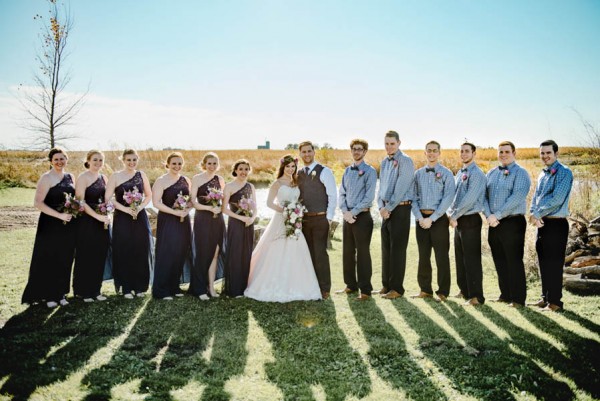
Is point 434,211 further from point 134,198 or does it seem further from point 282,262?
point 134,198

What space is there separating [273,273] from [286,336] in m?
1.71

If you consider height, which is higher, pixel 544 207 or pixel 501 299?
pixel 544 207

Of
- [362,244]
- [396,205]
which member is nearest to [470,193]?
[396,205]

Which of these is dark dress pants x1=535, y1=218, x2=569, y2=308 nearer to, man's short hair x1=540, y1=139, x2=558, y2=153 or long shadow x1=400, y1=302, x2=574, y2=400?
man's short hair x1=540, y1=139, x2=558, y2=153

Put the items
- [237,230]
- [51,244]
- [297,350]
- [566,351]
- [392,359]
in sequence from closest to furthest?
[392,359], [566,351], [297,350], [51,244], [237,230]

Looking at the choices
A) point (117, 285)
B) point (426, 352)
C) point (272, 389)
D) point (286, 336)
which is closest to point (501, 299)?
point (426, 352)

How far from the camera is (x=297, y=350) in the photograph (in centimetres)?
480

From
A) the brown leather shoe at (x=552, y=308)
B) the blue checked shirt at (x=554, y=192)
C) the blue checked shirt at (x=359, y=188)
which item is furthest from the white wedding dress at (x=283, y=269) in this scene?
the blue checked shirt at (x=554, y=192)

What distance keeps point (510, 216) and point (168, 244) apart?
17.9ft

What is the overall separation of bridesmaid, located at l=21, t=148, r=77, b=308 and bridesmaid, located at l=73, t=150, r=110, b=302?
158 mm

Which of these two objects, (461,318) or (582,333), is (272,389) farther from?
(582,333)

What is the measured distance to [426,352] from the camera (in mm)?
4707

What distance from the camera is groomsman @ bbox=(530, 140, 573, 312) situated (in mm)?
6000

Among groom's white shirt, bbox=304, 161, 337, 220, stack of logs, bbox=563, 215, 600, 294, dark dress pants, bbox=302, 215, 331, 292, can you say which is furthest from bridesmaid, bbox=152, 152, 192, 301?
stack of logs, bbox=563, 215, 600, 294
